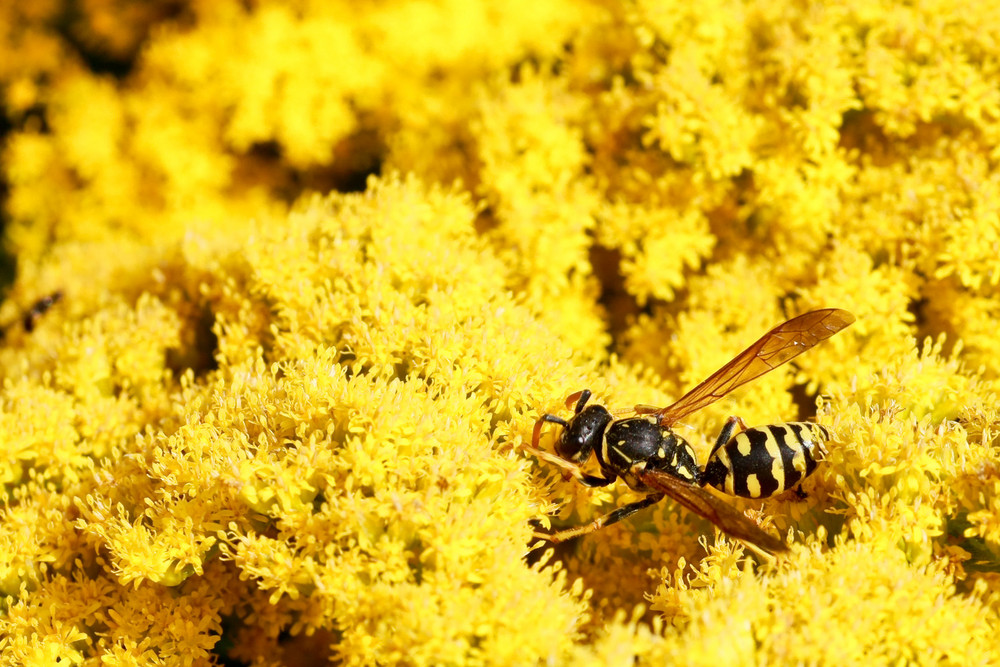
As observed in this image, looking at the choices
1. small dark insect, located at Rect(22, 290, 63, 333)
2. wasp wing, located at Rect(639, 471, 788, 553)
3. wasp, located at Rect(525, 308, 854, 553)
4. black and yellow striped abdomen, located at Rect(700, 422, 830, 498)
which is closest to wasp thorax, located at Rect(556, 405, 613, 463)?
wasp, located at Rect(525, 308, 854, 553)

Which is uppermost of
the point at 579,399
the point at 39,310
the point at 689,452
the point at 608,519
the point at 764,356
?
the point at 764,356

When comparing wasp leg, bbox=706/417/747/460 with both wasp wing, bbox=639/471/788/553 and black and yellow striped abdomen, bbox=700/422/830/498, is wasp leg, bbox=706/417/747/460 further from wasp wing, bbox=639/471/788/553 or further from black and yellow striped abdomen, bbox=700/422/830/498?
wasp wing, bbox=639/471/788/553

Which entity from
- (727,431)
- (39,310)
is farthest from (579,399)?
(39,310)

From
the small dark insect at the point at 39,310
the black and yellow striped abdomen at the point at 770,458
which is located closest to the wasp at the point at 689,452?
the black and yellow striped abdomen at the point at 770,458

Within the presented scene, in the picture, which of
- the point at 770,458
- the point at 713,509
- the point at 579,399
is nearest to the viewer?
the point at 713,509

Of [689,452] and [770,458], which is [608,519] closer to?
[689,452]

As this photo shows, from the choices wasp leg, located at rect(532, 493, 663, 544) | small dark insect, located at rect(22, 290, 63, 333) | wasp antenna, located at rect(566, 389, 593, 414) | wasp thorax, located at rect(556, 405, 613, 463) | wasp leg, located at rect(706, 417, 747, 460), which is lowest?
small dark insect, located at rect(22, 290, 63, 333)

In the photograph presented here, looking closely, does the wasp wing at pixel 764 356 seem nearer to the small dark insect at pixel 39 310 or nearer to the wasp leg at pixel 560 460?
the wasp leg at pixel 560 460

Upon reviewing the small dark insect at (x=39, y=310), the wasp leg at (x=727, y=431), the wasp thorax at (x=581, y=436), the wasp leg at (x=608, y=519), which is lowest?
the small dark insect at (x=39, y=310)
